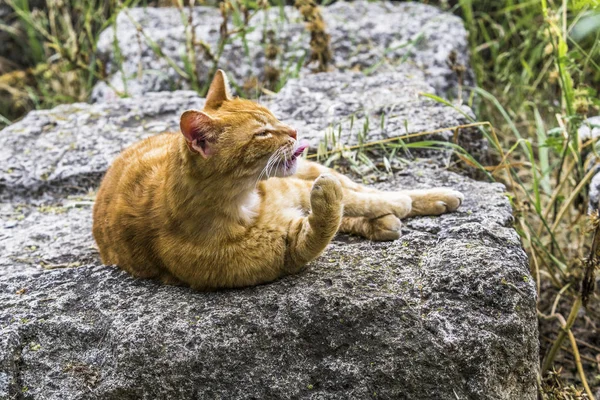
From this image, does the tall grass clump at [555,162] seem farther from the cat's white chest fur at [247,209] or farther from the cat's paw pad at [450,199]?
the cat's white chest fur at [247,209]

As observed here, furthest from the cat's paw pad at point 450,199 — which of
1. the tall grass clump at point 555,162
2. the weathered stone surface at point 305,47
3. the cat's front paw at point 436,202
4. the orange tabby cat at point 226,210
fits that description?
the weathered stone surface at point 305,47

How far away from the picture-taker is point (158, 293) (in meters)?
2.44

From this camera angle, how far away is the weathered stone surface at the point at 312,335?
212 centimetres

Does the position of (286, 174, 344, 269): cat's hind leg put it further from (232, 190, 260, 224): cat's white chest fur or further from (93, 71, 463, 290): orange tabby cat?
(232, 190, 260, 224): cat's white chest fur

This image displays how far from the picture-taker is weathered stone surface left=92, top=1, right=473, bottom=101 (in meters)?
4.66

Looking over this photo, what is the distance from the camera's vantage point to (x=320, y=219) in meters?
2.26

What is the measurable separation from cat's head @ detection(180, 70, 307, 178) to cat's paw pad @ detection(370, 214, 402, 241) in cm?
43

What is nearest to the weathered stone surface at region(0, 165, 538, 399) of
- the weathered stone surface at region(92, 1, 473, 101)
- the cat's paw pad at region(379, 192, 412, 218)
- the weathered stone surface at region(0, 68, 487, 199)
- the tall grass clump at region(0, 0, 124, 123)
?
the cat's paw pad at region(379, 192, 412, 218)

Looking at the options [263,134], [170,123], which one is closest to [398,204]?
[263,134]

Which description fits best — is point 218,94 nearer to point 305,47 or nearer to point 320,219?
point 320,219

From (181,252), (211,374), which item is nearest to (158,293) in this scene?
(181,252)

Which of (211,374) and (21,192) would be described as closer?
(211,374)

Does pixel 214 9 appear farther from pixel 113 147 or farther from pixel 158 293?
pixel 158 293

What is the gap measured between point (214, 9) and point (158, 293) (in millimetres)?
3648
